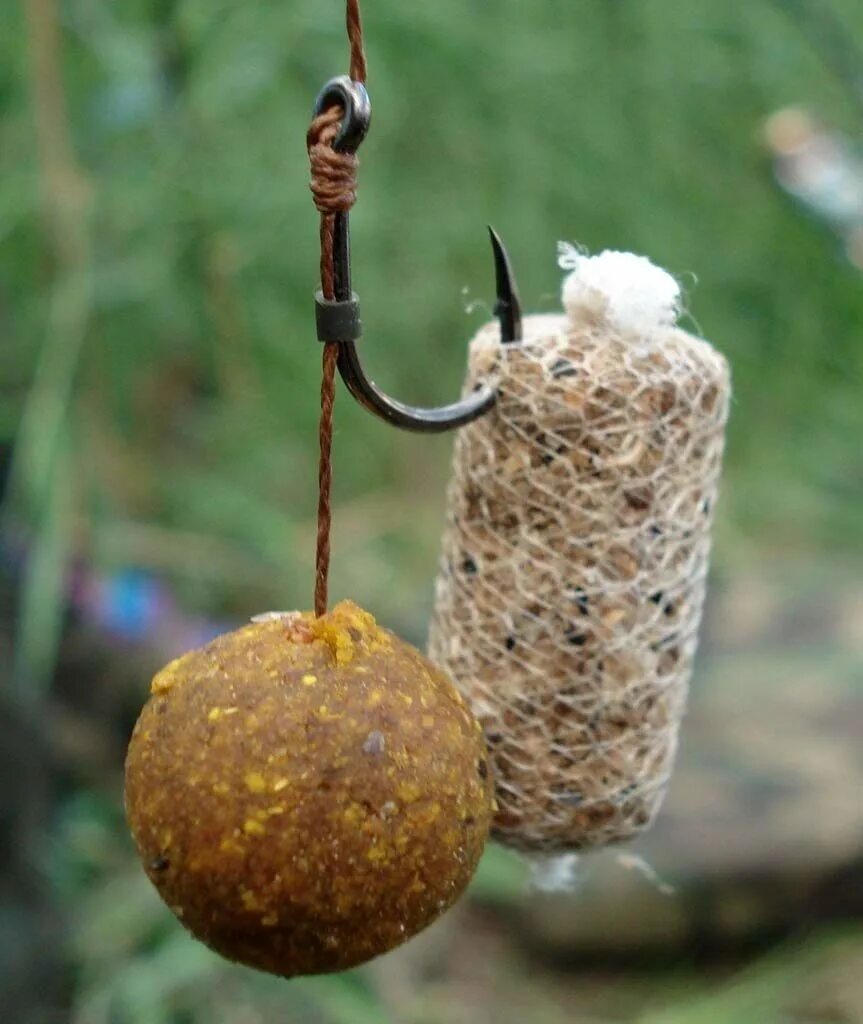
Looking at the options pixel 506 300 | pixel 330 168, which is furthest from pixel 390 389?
pixel 330 168

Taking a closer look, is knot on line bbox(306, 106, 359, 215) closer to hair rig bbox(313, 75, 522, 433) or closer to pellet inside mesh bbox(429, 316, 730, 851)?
hair rig bbox(313, 75, 522, 433)

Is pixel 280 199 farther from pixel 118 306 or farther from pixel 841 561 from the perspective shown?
pixel 841 561

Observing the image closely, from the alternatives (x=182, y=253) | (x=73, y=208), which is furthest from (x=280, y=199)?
(x=73, y=208)

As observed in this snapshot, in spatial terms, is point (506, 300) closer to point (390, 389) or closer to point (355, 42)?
point (355, 42)

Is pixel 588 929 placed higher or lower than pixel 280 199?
lower

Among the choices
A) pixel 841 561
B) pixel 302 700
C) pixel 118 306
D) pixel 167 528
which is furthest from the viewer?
pixel 841 561

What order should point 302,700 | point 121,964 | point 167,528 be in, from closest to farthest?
point 302,700
point 121,964
point 167,528

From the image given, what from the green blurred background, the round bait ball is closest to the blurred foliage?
the green blurred background
